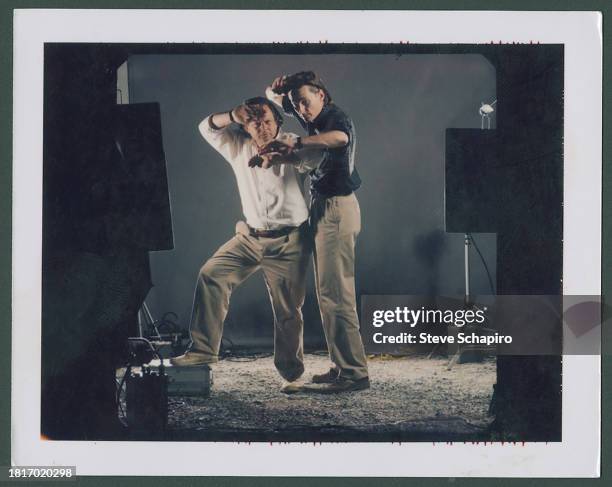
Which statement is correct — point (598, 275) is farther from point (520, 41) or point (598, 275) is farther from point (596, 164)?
point (520, 41)

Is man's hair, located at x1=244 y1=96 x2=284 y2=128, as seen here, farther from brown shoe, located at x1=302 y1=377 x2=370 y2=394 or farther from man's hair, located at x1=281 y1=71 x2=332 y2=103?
brown shoe, located at x1=302 y1=377 x2=370 y2=394

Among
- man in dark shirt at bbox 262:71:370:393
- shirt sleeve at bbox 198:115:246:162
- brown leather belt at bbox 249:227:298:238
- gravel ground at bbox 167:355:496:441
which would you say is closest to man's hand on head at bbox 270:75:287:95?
man in dark shirt at bbox 262:71:370:393

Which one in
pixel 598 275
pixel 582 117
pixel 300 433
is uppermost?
pixel 582 117

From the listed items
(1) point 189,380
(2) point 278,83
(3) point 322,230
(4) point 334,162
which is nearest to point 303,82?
(2) point 278,83

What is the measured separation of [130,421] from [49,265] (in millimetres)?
810

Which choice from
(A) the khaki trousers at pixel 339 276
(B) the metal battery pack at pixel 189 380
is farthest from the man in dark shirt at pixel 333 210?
(B) the metal battery pack at pixel 189 380

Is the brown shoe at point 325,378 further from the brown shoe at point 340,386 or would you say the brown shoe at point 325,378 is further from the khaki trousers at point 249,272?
the khaki trousers at point 249,272

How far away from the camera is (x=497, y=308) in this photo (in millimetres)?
3342

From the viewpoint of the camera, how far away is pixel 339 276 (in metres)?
3.34

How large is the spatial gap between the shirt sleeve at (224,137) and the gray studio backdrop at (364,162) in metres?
0.04

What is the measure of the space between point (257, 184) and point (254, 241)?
0.86 feet

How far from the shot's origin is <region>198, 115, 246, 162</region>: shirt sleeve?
334 cm

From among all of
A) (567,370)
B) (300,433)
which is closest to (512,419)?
(567,370)

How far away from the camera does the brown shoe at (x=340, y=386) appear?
3307 millimetres
